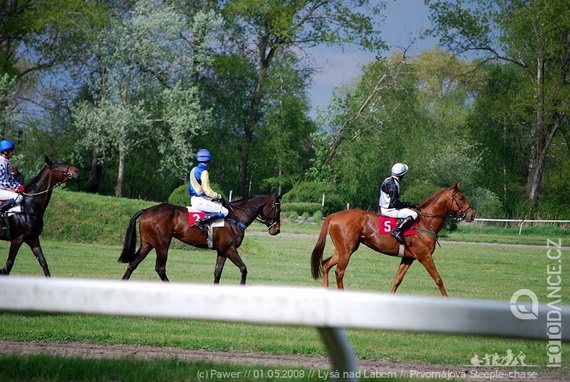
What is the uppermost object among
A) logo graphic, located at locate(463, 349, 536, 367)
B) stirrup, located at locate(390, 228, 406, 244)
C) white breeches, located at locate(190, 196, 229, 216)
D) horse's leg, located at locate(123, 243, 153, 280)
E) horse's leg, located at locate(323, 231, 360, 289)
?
white breeches, located at locate(190, 196, 229, 216)

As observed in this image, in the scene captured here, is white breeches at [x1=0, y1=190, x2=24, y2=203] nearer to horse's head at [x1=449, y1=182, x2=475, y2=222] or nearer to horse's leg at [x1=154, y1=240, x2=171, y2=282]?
horse's leg at [x1=154, y1=240, x2=171, y2=282]

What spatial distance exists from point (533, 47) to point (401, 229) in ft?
125

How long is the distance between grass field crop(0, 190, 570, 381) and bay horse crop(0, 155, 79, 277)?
2.31 m

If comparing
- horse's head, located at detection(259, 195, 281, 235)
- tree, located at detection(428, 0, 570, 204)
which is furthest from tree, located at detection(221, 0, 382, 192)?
horse's head, located at detection(259, 195, 281, 235)

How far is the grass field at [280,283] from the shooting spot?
7613 millimetres

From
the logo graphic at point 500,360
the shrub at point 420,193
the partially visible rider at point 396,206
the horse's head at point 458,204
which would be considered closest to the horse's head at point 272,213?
the partially visible rider at point 396,206

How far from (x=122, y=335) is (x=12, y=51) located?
39.0 m

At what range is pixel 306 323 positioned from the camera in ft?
7.67

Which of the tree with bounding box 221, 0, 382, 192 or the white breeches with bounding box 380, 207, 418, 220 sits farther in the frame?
the tree with bounding box 221, 0, 382, 192

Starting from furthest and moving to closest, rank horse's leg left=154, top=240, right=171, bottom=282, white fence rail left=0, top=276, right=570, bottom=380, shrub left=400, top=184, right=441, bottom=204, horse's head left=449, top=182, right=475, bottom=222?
shrub left=400, top=184, right=441, bottom=204 → horse's head left=449, top=182, right=475, bottom=222 → horse's leg left=154, top=240, right=171, bottom=282 → white fence rail left=0, top=276, right=570, bottom=380

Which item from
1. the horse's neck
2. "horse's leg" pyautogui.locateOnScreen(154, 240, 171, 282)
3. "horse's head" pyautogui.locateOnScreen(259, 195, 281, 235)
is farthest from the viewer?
"horse's head" pyautogui.locateOnScreen(259, 195, 281, 235)

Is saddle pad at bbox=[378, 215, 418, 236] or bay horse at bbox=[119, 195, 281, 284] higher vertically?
saddle pad at bbox=[378, 215, 418, 236]

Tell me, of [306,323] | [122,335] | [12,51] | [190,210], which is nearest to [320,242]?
[190,210]

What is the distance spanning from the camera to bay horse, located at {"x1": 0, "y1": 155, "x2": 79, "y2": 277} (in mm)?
11562
